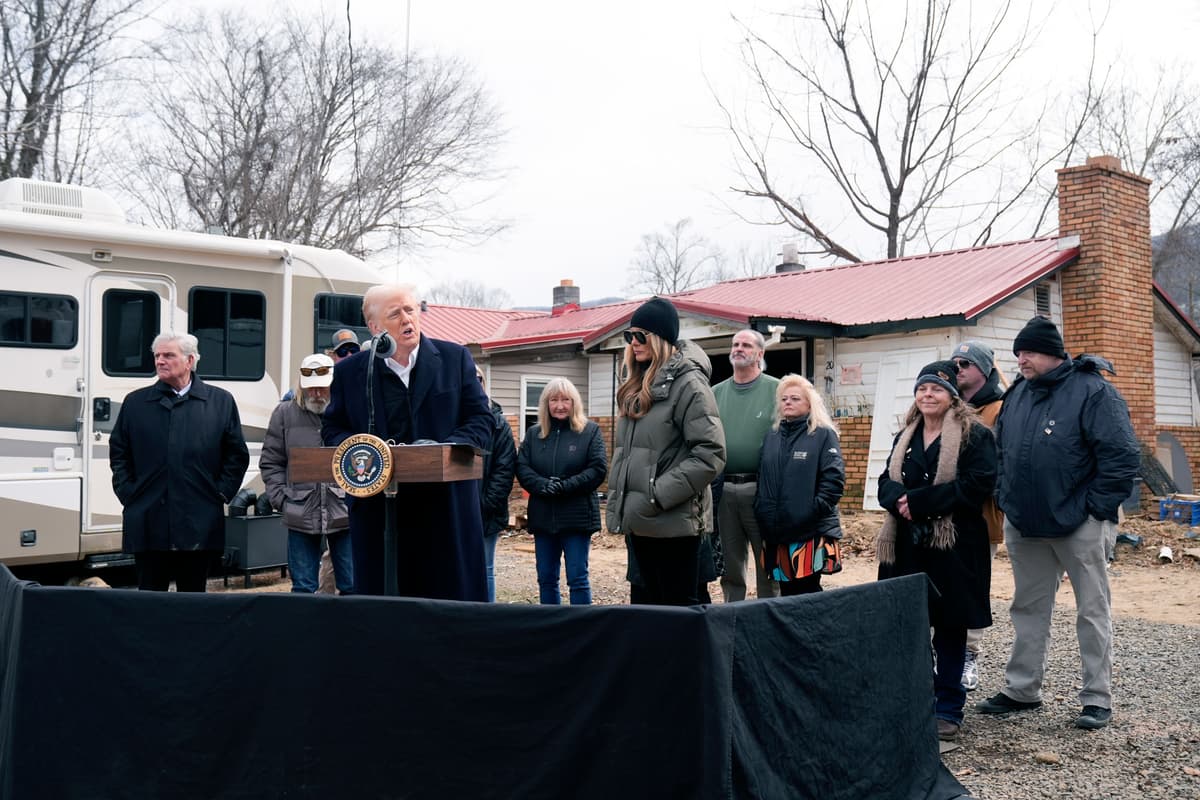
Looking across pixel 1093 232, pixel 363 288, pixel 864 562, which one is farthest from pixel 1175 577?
pixel 363 288

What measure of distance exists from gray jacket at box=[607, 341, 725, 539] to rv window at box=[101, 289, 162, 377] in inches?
207

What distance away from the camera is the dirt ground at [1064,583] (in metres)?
9.13

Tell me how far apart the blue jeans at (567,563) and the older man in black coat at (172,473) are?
222 cm

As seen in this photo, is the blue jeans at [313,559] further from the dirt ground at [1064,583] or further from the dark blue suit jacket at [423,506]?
the dark blue suit jacket at [423,506]

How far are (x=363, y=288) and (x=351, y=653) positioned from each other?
7.18 metres

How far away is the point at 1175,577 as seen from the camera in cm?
1051

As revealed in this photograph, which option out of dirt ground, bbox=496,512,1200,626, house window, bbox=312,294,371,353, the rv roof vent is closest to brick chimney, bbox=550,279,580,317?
dirt ground, bbox=496,512,1200,626

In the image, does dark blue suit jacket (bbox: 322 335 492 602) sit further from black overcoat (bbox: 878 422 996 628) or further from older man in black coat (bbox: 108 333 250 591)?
black overcoat (bbox: 878 422 996 628)

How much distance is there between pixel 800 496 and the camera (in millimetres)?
5477

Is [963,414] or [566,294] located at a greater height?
[566,294]

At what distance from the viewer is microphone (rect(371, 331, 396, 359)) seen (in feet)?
12.0

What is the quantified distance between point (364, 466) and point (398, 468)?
111 mm

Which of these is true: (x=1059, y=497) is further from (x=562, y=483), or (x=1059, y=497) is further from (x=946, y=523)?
(x=562, y=483)

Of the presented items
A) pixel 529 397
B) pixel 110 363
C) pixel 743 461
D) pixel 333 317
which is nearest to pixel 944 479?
pixel 743 461
